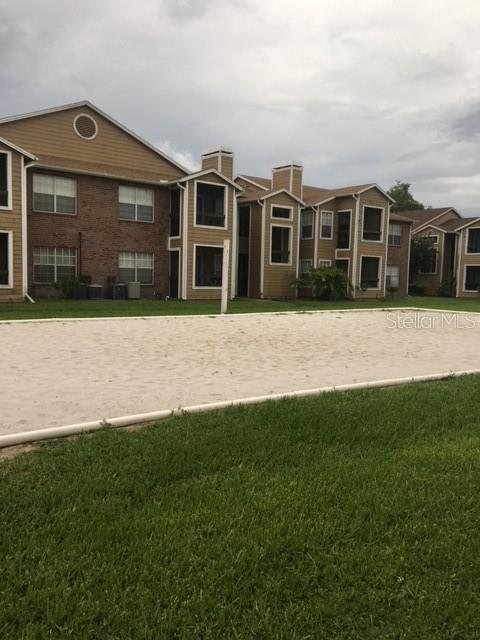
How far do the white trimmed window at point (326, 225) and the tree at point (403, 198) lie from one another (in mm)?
42283

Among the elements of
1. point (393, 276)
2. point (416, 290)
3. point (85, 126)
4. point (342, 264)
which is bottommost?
point (416, 290)

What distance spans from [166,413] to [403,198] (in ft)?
256

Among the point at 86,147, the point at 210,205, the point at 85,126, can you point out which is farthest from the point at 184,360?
the point at 210,205

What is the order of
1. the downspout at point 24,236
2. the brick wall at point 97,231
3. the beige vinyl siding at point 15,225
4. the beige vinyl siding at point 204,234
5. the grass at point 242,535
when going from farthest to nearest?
the beige vinyl siding at point 204,234, the brick wall at point 97,231, the downspout at point 24,236, the beige vinyl siding at point 15,225, the grass at point 242,535

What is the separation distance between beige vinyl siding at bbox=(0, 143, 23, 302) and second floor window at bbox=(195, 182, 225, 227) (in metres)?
8.52

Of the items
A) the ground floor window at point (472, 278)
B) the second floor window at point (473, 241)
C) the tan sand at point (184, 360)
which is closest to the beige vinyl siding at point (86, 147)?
the tan sand at point (184, 360)

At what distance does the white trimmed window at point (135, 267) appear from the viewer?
26406mm

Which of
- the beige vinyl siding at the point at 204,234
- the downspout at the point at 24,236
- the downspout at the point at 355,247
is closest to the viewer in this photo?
the downspout at the point at 24,236

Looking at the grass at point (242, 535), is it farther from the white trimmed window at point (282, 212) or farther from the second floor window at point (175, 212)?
the white trimmed window at point (282, 212)

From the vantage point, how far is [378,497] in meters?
3.68

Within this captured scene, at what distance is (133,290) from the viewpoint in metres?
25.7

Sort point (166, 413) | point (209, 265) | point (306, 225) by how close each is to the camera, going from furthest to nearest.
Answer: point (306, 225) < point (209, 265) < point (166, 413)

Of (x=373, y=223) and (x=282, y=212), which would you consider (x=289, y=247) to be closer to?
(x=282, y=212)

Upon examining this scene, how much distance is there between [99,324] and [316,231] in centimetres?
2336
